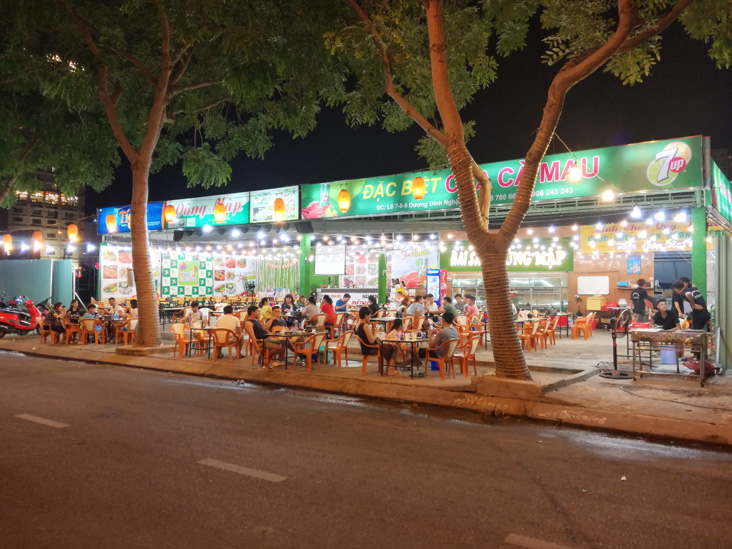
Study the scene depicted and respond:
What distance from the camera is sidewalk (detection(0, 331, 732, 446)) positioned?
7012mm

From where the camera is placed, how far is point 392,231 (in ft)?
64.3

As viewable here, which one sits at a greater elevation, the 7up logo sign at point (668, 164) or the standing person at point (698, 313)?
the 7up logo sign at point (668, 164)

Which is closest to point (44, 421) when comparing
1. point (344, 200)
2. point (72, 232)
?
point (344, 200)

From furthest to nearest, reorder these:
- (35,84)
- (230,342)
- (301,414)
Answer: (35,84) → (230,342) → (301,414)

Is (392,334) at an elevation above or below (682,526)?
above

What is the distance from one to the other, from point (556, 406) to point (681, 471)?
8.62 ft

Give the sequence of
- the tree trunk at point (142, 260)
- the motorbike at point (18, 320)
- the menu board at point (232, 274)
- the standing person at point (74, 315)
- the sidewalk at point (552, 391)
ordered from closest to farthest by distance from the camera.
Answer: the sidewalk at point (552, 391), the tree trunk at point (142, 260), the standing person at point (74, 315), the motorbike at point (18, 320), the menu board at point (232, 274)

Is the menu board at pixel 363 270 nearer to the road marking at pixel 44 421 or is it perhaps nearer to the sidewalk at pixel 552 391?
the sidewalk at pixel 552 391

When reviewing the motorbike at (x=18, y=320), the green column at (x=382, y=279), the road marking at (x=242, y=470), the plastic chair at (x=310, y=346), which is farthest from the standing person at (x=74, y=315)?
the road marking at (x=242, y=470)

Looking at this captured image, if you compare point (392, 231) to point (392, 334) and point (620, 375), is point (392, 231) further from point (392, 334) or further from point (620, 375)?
point (620, 375)

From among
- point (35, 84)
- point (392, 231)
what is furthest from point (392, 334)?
point (35, 84)

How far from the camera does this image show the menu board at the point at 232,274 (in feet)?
86.1

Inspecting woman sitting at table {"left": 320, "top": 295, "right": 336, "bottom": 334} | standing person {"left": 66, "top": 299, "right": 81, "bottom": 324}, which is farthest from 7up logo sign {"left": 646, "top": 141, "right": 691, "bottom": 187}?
standing person {"left": 66, "top": 299, "right": 81, "bottom": 324}

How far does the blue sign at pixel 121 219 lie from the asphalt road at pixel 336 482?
1513 centimetres
